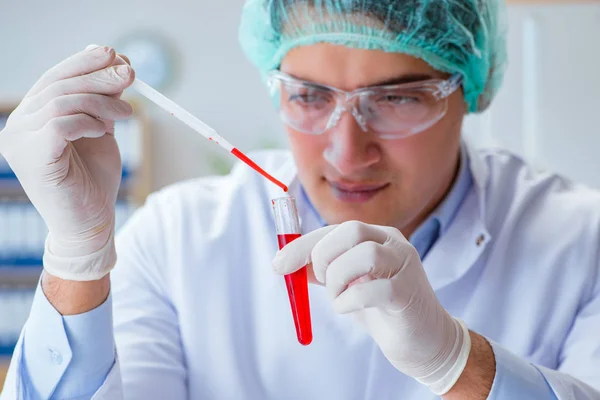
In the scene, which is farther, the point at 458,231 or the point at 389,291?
the point at 458,231

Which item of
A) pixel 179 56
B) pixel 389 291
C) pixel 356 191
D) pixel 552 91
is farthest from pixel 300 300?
pixel 179 56

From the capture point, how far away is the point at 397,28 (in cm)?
132

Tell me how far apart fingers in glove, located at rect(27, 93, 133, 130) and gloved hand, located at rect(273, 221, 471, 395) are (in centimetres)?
35

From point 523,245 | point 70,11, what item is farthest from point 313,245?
point 70,11

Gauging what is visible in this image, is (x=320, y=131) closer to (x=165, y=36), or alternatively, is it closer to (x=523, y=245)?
(x=523, y=245)

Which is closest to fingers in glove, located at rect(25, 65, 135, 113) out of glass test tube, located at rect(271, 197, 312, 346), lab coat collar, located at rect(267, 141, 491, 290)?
glass test tube, located at rect(271, 197, 312, 346)

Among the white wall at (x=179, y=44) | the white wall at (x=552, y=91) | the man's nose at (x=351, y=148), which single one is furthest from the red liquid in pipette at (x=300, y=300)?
the white wall at (x=179, y=44)

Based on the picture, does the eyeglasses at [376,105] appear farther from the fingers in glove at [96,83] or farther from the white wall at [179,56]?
the white wall at [179,56]

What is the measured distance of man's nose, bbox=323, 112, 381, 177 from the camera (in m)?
1.32

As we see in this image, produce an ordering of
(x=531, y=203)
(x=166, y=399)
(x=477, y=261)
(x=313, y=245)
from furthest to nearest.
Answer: (x=531, y=203) < (x=477, y=261) < (x=166, y=399) < (x=313, y=245)

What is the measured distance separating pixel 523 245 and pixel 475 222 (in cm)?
11

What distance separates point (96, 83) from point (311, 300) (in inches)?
24.6

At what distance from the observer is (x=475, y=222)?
147cm

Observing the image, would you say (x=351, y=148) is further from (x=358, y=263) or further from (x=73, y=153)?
(x=73, y=153)
